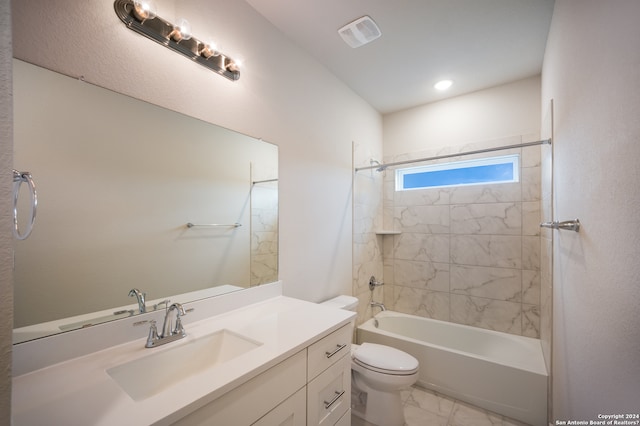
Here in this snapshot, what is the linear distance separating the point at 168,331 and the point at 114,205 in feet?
1.88

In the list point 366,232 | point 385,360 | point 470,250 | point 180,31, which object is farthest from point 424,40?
point 385,360

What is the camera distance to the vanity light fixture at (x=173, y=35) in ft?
3.58

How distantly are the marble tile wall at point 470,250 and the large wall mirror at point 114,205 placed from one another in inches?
76.6

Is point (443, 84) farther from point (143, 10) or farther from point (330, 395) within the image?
point (330, 395)

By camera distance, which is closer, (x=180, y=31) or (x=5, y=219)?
(x=5, y=219)

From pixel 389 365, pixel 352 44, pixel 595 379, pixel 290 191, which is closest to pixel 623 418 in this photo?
pixel 595 379

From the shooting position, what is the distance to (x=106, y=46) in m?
1.05

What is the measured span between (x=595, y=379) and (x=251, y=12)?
2360 mm

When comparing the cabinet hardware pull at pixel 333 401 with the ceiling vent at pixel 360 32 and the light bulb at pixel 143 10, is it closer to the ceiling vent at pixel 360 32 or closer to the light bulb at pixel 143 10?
the light bulb at pixel 143 10

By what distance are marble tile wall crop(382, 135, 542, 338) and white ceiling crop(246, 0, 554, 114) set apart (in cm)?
70

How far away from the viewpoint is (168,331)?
3.65 ft

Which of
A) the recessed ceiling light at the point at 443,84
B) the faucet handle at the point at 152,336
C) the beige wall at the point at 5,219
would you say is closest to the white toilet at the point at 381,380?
the faucet handle at the point at 152,336

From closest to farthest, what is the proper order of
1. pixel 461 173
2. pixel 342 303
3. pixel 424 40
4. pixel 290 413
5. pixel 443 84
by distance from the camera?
pixel 290 413 → pixel 424 40 → pixel 342 303 → pixel 443 84 → pixel 461 173

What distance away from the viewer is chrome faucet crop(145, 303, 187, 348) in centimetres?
106
